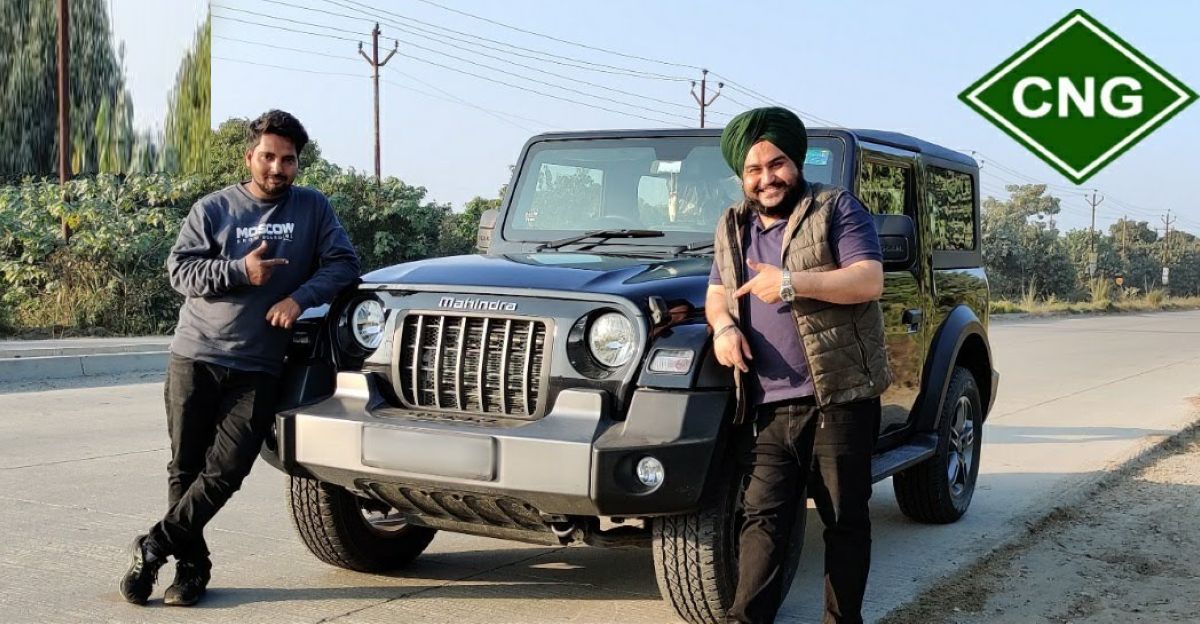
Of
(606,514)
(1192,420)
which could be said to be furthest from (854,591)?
(1192,420)

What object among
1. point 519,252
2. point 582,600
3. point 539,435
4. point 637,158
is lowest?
point 582,600

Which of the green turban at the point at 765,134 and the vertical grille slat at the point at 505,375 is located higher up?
the green turban at the point at 765,134

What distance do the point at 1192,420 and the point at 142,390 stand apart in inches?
381

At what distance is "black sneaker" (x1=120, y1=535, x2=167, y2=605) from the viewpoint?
463 centimetres

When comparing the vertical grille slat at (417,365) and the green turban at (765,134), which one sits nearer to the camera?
the green turban at (765,134)

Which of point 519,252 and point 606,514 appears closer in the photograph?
point 606,514

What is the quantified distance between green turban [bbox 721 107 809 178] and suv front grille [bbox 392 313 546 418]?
2.92 feet

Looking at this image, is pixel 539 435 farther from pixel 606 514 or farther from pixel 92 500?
pixel 92 500

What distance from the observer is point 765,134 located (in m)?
3.89

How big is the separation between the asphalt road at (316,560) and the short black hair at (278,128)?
1.75 meters

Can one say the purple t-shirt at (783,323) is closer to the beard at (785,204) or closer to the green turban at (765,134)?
the beard at (785,204)

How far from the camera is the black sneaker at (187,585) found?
4656 millimetres

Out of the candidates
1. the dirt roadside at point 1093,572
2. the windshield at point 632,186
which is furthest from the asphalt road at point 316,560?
the windshield at point 632,186

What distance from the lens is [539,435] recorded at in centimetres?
400
